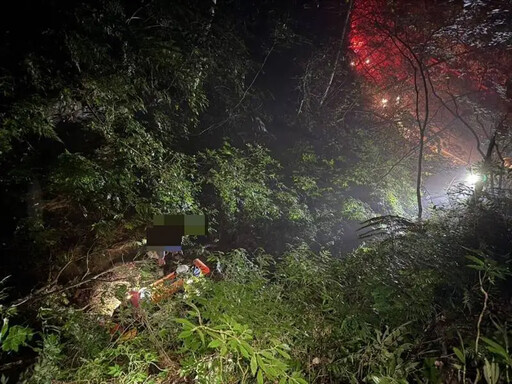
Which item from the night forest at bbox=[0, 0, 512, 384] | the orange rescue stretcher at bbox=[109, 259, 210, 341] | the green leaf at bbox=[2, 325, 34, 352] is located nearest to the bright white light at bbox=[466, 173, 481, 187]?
the night forest at bbox=[0, 0, 512, 384]

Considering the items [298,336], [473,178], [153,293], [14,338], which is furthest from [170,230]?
[473,178]

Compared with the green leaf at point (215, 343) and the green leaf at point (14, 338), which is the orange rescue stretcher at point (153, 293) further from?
the green leaf at point (215, 343)

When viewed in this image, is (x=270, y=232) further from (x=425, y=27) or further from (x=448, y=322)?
(x=425, y=27)

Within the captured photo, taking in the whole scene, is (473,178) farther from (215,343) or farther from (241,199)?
(215,343)

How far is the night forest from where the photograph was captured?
2410 mm

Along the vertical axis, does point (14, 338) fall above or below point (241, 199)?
below

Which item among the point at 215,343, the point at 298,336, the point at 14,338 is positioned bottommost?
the point at 14,338

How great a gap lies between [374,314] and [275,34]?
8.98m

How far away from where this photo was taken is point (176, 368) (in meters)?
A: 2.54

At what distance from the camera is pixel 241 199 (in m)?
7.48

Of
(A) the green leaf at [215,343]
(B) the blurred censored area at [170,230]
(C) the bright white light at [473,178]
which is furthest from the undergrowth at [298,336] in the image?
(C) the bright white light at [473,178]

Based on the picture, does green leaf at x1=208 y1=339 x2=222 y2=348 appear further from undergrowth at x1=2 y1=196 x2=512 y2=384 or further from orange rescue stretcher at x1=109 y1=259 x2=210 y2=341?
orange rescue stretcher at x1=109 y1=259 x2=210 y2=341

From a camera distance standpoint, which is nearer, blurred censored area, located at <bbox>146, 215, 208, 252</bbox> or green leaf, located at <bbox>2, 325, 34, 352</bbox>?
green leaf, located at <bbox>2, 325, 34, 352</bbox>

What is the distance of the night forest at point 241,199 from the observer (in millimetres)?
2410
